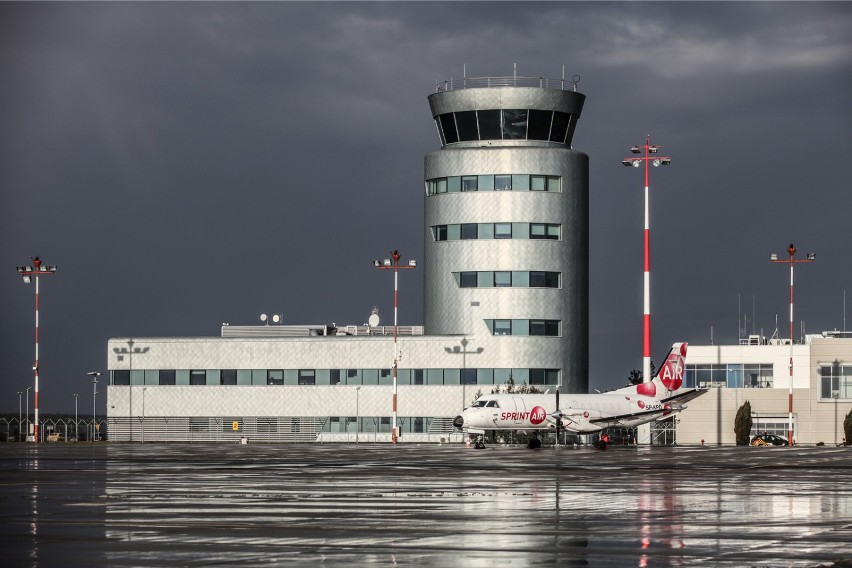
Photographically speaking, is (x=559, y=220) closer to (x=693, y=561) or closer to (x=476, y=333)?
(x=476, y=333)

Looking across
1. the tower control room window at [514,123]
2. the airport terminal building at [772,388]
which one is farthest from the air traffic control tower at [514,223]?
the airport terminal building at [772,388]

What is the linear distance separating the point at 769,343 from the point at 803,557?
329ft

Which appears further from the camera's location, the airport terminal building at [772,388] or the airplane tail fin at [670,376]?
the airport terminal building at [772,388]

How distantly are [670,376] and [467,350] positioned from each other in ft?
59.4

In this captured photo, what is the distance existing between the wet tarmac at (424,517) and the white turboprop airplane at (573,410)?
31.6 meters

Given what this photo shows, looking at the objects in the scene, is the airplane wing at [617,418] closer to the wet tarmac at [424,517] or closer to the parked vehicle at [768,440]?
the parked vehicle at [768,440]

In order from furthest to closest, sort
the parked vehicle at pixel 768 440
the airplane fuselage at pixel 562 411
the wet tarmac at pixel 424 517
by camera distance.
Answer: the parked vehicle at pixel 768 440 → the airplane fuselage at pixel 562 411 → the wet tarmac at pixel 424 517

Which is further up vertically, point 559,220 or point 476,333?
point 559,220

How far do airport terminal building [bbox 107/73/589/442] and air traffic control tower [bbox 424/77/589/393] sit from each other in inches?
4.0

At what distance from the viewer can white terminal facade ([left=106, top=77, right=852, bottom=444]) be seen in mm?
103125

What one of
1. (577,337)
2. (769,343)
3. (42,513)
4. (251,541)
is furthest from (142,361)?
(251,541)

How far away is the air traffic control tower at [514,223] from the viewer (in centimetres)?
10306

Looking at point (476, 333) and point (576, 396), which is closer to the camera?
point (576, 396)

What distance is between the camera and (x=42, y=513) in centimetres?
2861
